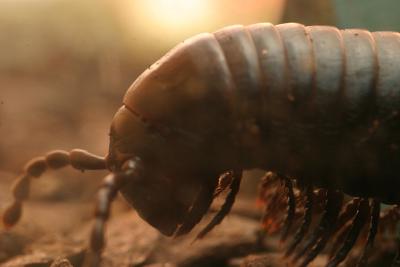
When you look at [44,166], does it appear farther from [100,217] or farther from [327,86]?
[327,86]

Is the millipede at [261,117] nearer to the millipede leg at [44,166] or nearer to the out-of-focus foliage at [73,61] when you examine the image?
the millipede leg at [44,166]

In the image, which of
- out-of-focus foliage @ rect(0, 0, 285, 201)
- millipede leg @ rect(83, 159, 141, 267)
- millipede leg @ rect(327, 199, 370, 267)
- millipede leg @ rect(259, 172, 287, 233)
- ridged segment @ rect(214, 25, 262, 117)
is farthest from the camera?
out-of-focus foliage @ rect(0, 0, 285, 201)

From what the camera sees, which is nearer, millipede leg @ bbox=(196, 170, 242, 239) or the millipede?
the millipede

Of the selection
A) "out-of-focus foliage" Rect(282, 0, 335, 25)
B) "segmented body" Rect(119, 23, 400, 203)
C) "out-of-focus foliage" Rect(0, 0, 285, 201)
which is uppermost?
"out-of-focus foliage" Rect(282, 0, 335, 25)

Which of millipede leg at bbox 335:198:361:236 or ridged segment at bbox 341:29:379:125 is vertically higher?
ridged segment at bbox 341:29:379:125

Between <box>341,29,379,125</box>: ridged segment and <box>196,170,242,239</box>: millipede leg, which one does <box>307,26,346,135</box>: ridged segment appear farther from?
<box>196,170,242,239</box>: millipede leg

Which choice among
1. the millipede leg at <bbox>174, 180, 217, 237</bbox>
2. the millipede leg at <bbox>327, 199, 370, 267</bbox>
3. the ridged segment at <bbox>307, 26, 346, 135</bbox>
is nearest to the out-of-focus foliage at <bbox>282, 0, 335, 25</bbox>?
the ridged segment at <bbox>307, 26, 346, 135</bbox>

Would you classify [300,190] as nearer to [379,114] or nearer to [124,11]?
[379,114]

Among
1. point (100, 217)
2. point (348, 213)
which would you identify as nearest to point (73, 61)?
point (348, 213)
